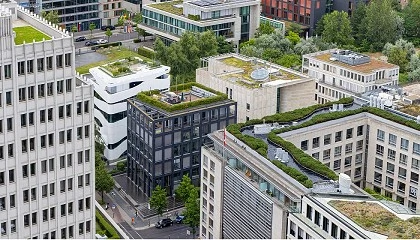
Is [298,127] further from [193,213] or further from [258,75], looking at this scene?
[258,75]

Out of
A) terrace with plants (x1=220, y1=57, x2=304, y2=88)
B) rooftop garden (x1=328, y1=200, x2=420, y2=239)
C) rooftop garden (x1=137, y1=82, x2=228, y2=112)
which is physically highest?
terrace with plants (x1=220, y1=57, x2=304, y2=88)

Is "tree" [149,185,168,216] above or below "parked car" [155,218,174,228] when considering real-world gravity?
above

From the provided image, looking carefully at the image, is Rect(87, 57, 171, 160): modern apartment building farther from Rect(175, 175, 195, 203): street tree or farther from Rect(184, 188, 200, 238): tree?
Rect(184, 188, 200, 238): tree

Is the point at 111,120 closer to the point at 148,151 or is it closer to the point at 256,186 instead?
the point at 148,151

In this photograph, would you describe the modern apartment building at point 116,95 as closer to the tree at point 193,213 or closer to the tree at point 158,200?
the tree at point 158,200

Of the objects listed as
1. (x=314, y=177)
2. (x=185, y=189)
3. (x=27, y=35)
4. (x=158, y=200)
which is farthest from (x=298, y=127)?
(x=27, y=35)

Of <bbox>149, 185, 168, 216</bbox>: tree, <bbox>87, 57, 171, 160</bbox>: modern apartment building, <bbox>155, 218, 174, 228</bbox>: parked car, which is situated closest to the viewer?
<bbox>155, 218, 174, 228</bbox>: parked car

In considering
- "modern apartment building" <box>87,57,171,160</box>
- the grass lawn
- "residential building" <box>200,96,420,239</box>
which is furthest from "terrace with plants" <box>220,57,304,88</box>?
the grass lawn

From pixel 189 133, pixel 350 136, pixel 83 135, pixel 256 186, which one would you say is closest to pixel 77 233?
pixel 83 135
